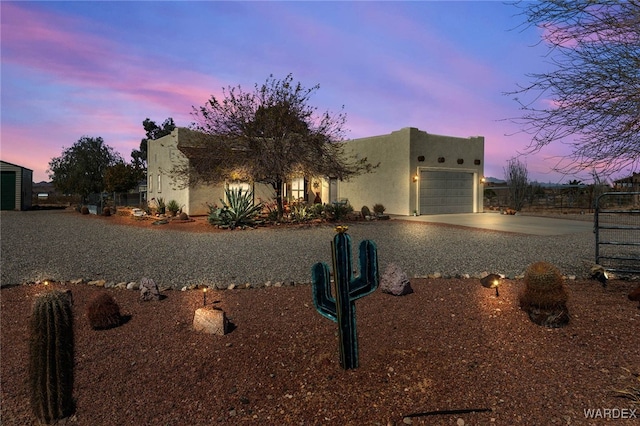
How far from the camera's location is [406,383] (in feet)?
10.4

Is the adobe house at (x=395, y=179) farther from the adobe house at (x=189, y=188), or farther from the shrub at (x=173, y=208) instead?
→ the shrub at (x=173, y=208)

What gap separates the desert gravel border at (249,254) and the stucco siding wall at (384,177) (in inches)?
290

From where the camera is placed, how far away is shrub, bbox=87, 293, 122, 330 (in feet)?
14.6

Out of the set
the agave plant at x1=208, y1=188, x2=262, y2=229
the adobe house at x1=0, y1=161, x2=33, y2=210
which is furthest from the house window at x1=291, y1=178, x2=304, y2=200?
the adobe house at x1=0, y1=161, x2=33, y2=210

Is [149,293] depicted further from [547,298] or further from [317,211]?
[317,211]

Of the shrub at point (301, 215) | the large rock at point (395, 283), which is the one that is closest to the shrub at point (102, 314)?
the large rock at point (395, 283)

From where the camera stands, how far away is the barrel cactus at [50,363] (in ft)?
9.86

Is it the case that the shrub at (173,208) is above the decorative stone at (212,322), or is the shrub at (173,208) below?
above

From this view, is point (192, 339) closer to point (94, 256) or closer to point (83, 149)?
point (94, 256)

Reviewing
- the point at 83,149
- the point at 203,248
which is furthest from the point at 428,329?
the point at 83,149

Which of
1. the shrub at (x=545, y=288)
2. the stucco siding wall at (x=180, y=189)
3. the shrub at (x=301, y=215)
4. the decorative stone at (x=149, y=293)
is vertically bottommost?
the decorative stone at (x=149, y=293)

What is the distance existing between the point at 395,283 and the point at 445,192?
717 inches

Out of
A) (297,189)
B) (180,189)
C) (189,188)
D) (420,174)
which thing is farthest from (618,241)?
(180,189)

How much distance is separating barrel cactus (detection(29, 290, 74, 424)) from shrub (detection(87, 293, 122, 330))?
1.39 m
